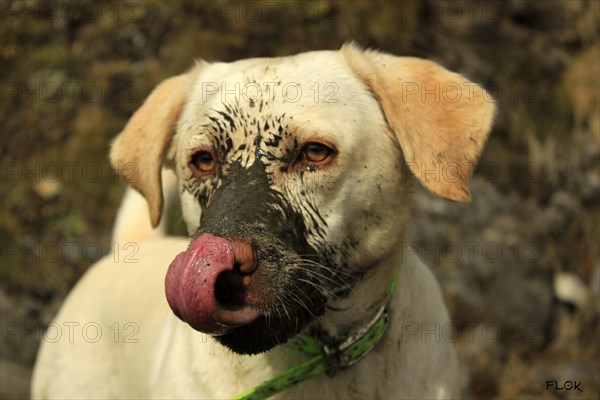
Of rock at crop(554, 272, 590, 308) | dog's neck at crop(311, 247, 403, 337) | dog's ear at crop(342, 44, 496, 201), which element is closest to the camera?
dog's ear at crop(342, 44, 496, 201)

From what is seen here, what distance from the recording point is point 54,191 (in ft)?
20.6

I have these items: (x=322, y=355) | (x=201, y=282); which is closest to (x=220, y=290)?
(x=201, y=282)

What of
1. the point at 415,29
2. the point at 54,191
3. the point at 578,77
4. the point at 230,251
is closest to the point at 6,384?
the point at 54,191

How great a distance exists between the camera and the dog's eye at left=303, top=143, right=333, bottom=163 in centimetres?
269

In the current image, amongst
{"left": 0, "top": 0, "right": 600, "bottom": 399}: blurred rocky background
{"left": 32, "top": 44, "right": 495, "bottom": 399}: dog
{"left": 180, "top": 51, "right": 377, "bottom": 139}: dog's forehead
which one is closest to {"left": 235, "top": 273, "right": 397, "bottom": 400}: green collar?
{"left": 32, "top": 44, "right": 495, "bottom": 399}: dog

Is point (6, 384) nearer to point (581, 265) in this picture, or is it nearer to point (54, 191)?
point (54, 191)

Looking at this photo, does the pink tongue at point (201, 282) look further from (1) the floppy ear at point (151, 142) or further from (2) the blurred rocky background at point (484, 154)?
(2) the blurred rocky background at point (484, 154)

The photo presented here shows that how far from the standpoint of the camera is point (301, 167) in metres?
2.68

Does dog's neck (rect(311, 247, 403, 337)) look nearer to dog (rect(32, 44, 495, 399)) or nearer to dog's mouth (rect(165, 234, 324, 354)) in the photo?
dog (rect(32, 44, 495, 399))

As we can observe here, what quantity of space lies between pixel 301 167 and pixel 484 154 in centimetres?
408

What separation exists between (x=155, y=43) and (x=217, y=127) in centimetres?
411

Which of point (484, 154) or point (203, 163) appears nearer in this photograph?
point (203, 163)

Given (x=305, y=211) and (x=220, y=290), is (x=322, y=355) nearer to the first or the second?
(x=305, y=211)

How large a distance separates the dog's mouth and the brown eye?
50cm
